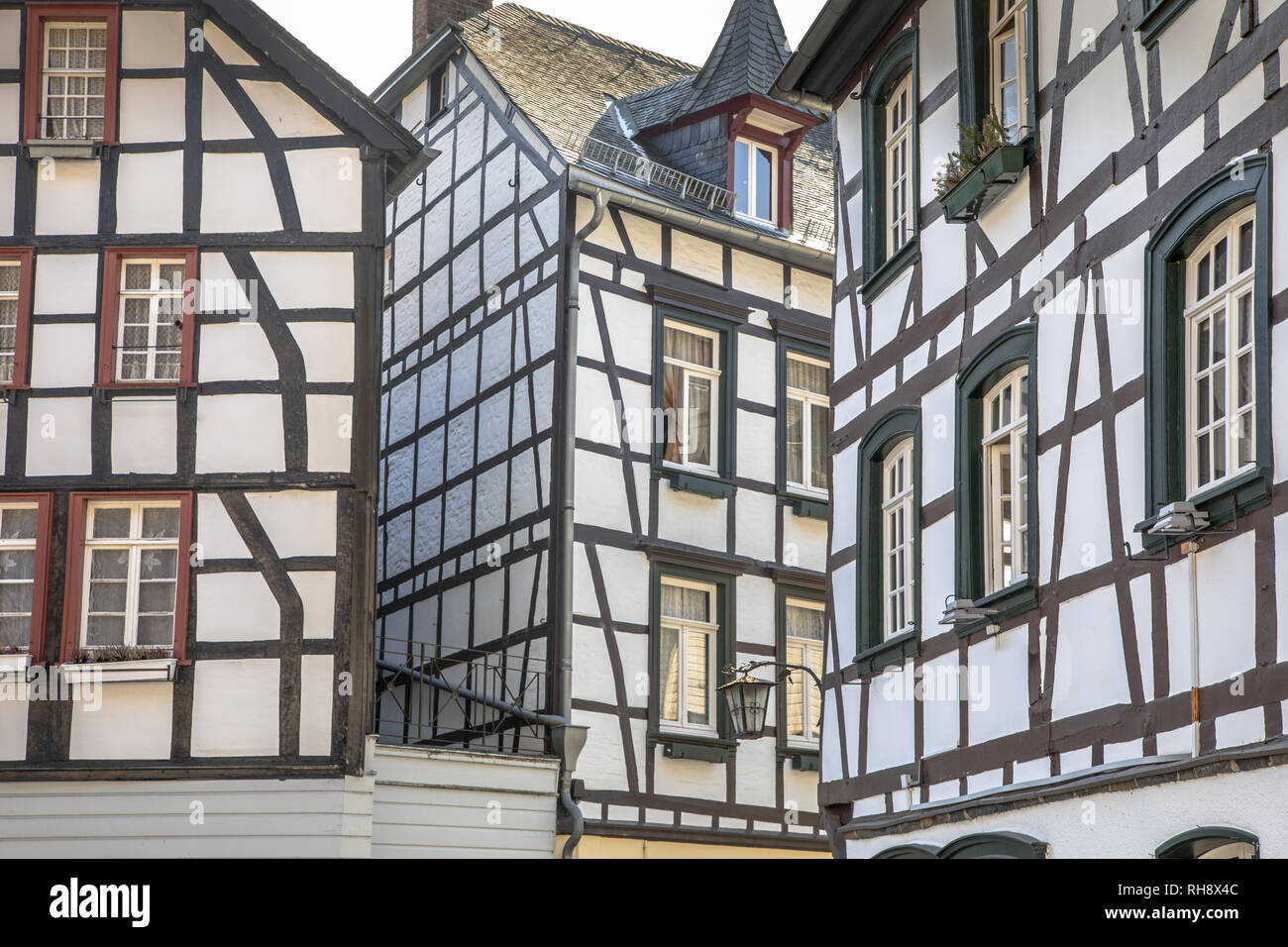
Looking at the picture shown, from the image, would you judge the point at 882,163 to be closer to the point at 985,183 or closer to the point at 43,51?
the point at 985,183

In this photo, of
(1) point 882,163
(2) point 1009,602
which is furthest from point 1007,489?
(1) point 882,163

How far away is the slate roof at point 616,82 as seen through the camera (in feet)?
70.9

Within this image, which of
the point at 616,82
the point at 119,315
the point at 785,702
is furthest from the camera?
the point at 616,82

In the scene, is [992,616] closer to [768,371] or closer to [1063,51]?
[1063,51]

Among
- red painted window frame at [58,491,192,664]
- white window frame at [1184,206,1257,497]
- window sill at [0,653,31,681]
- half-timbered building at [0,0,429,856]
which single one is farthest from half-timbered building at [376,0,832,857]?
white window frame at [1184,206,1257,497]

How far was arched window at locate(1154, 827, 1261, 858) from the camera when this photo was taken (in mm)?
8641

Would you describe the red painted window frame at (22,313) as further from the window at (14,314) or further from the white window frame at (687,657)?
the white window frame at (687,657)

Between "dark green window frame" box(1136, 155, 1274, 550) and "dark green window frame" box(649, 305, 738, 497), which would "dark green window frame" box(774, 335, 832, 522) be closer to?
"dark green window frame" box(649, 305, 738, 497)

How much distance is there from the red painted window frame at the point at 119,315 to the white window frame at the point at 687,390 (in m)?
Result: 5.40

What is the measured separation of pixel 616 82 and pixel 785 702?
8687 mm

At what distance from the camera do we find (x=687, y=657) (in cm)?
1991

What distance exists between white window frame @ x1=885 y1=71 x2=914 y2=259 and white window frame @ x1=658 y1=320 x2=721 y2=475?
5927mm

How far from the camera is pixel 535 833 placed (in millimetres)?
18016
